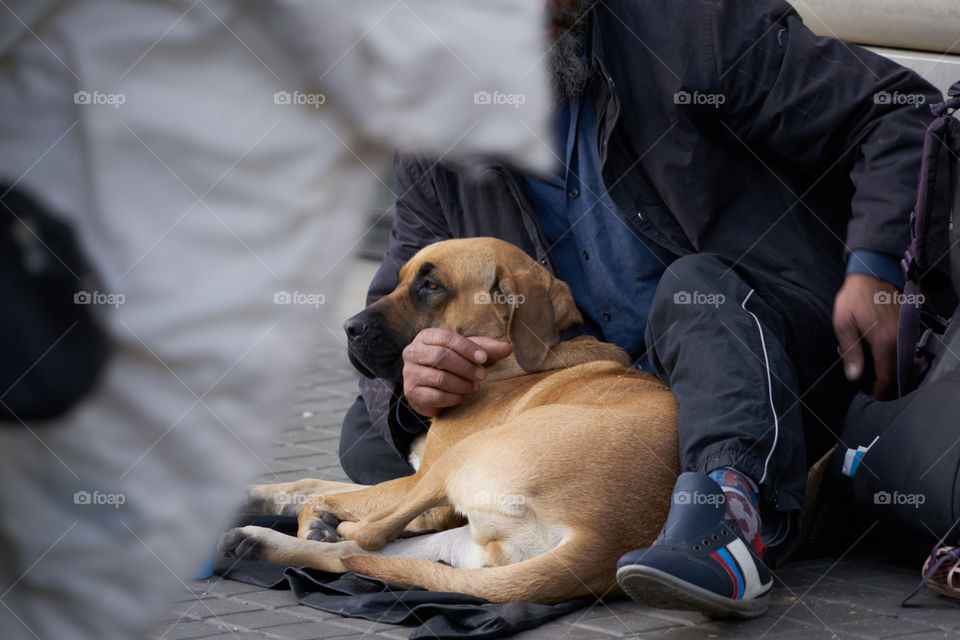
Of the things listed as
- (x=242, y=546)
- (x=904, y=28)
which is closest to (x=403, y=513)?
(x=242, y=546)

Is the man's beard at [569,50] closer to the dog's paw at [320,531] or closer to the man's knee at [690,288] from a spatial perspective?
the man's knee at [690,288]

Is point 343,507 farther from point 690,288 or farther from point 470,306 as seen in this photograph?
point 690,288

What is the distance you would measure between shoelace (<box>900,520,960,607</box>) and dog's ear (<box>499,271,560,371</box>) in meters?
1.38

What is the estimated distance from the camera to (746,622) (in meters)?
2.51

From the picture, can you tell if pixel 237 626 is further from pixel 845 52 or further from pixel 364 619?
pixel 845 52

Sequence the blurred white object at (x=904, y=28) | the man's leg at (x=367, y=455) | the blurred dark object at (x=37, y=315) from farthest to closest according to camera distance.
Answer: the blurred white object at (x=904, y=28), the man's leg at (x=367, y=455), the blurred dark object at (x=37, y=315)

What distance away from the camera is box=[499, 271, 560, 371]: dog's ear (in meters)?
3.45

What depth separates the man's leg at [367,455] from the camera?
3971 mm

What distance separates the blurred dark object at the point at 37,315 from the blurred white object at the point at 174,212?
0.02 metres

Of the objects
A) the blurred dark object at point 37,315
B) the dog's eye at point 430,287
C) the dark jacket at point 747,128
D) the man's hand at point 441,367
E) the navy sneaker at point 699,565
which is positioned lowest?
the navy sneaker at point 699,565

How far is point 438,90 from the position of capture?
9.24 feet

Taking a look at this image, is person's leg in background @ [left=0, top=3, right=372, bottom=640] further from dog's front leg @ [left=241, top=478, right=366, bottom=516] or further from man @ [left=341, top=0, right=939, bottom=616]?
dog's front leg @ [left=241, top=478, right=366, bottom=516]

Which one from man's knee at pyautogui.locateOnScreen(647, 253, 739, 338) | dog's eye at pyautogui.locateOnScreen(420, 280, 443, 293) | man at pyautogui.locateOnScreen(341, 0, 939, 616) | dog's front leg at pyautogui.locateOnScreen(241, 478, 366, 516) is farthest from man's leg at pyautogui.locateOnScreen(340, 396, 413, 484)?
man's knee at pyautogui.locateOnScreen(647, 253, 739, 338)

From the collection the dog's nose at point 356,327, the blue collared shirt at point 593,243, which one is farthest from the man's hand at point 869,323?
the dog's nose at point 356,327
